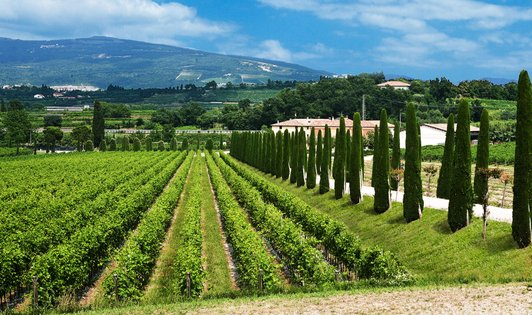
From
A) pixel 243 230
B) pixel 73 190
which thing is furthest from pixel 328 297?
pixel 73 190

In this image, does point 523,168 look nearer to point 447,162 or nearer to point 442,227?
point 442,227

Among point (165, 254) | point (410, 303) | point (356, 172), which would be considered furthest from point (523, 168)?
point (165, 254)

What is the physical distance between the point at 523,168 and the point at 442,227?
478 centimetres

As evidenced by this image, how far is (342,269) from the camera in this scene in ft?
76.2

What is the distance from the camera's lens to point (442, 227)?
25.1 m

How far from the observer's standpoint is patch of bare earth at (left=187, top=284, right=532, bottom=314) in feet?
48.0

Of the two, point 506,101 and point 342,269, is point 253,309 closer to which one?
point 342,269

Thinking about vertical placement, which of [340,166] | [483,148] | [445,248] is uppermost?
[483,148]

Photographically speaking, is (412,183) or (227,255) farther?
(412,183)

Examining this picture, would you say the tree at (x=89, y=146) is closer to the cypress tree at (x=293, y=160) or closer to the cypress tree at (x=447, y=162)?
the cypress tree at (x=293, y=160)

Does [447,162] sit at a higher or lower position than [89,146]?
higher

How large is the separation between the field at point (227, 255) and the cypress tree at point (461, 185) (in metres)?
0.55

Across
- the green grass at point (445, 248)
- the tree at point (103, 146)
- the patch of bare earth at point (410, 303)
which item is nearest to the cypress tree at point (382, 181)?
the green grass at point (445, 248)

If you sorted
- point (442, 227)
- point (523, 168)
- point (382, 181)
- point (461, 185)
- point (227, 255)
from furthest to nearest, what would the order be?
point (382, 181) < point (227, 255) < point (442, 227) < point (461, 185) < point (523, 168)
